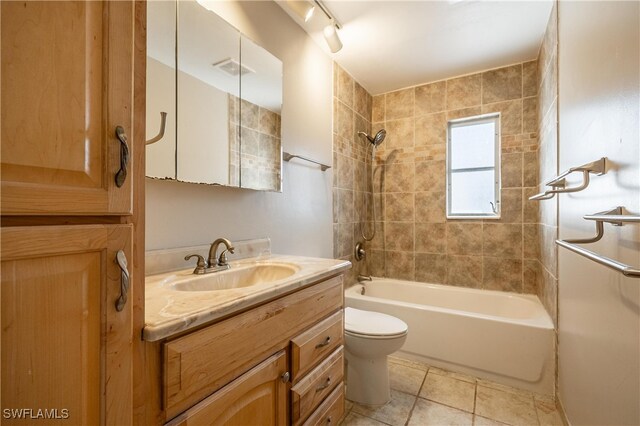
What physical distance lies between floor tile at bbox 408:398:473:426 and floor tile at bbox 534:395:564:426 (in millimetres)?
A: 401

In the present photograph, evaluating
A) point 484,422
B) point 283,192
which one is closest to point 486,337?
point 484,422

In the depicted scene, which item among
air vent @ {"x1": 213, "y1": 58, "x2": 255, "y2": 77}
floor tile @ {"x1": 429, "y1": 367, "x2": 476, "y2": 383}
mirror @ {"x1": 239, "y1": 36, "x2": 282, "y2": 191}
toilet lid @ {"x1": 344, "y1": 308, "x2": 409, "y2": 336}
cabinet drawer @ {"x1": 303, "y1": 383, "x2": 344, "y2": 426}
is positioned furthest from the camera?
floor tile @ {"x1": 429, "y1": 367, "x2": 476, "y2": 383}

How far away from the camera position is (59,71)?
0.48 metres

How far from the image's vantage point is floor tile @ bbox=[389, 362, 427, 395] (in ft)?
6.05

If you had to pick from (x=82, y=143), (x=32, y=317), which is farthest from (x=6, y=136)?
(x=32, y=317)

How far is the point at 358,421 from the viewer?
5.09 feet

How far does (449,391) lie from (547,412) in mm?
520

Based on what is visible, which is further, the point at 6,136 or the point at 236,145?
→ the point at 236,145

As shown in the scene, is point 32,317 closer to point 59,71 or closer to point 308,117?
point 59,71

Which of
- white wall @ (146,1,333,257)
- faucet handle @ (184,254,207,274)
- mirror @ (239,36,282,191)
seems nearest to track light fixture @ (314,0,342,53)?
white wall @ (146,1,333,257)

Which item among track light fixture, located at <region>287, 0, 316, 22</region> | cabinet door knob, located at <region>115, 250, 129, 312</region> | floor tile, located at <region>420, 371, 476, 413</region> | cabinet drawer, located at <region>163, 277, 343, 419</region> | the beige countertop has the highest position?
track light fixture, located at <region>287, 0, 316, 22</region>

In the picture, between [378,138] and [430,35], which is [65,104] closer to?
[430,35]

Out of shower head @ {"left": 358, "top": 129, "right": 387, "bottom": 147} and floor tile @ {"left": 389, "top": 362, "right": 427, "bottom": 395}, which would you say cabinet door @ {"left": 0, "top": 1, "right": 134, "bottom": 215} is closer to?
floor tile @ {"left": 389, "top": 362, "right": 427, "bottom": 395}

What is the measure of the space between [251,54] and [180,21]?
0.40m
